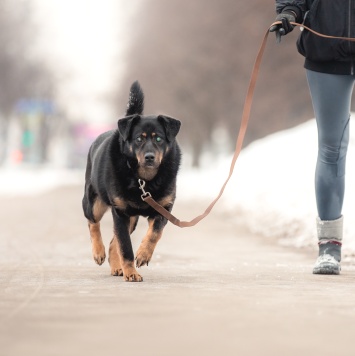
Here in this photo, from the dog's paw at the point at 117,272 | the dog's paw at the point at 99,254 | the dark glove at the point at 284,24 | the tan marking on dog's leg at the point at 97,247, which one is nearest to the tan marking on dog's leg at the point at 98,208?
the tan marking on dog's leg at the point at 97,247

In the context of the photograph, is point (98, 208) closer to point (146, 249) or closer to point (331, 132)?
point (146, 249)

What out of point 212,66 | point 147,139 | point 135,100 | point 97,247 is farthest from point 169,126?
point 212,66

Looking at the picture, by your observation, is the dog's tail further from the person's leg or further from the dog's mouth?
the person's leg

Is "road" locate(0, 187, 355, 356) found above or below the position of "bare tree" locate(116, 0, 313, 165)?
below

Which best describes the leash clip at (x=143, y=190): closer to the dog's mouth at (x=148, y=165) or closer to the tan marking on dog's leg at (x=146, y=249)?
the dog's mouth at (x=148, y=165)

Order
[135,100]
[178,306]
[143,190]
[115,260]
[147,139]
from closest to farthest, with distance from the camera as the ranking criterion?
[178,306], [143,190], [147,139], [115,260], [135,100]

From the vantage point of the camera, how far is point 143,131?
683 centimetres

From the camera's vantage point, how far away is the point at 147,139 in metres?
6.79

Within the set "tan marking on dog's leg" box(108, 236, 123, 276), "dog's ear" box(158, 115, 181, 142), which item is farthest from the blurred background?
"dog's ear" box(158, 115, 181, 142)

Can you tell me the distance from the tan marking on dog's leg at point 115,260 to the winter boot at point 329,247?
56.8 inches

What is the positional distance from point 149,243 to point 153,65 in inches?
1187

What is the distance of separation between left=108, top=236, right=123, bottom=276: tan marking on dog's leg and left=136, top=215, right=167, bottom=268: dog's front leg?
51 cm

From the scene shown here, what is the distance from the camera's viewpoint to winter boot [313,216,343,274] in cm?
715

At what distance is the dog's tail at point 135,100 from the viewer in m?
7.44
